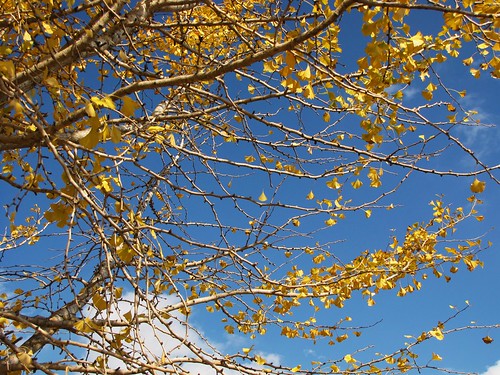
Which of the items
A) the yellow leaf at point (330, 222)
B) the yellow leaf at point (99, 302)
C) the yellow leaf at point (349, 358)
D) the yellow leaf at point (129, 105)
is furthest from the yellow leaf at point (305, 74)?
the yellow leaf at point (349, 358)

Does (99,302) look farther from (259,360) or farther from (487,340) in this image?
(487,340)

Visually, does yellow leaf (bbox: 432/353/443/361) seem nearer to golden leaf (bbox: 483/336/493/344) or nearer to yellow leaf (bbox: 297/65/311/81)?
golden leaf (bbox: 483/336/493/344)

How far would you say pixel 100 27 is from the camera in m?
2.69

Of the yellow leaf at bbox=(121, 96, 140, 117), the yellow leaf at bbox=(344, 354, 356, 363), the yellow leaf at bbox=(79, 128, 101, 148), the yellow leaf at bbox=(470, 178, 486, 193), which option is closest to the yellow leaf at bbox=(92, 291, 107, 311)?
the yellow leaf at bbox=(79, 128, 101, 148)

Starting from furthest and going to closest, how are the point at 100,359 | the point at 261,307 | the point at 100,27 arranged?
the point at 261,307 → the point at 100,27 → the point at 100,359

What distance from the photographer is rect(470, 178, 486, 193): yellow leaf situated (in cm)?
212

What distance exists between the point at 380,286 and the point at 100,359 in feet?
6.55

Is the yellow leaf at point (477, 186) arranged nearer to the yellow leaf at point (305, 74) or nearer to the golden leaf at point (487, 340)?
the yellow leaf at point (305, 74)

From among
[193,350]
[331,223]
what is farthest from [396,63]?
[193,350]

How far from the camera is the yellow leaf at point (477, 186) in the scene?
2119 mm

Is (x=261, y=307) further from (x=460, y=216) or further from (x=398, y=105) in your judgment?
(x=398, y=105)

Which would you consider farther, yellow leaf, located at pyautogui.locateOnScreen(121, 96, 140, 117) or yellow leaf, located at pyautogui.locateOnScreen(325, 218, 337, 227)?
yellow leaf, located at pyautogui.locateOnScreen(325, 218, 337, 227)

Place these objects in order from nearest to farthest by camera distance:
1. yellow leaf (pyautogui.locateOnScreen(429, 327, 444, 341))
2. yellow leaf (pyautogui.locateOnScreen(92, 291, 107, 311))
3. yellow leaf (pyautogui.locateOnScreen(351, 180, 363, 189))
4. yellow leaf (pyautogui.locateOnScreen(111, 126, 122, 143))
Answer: yellow leaf (pyautogui.locateOnScreen(111, 126, 122, 143)) → yellow leaf (pyautogui.locateOnScreen(92, 291, 107, 311)) → yellow leaf (pyautogui.locateOnScreen(351, 180, 363, 189)) → yellow leaf (pyautogui.locateOnScreen(429, 327, 444, 341))

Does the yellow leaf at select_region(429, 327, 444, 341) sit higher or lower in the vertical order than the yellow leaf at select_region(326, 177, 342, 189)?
lower
